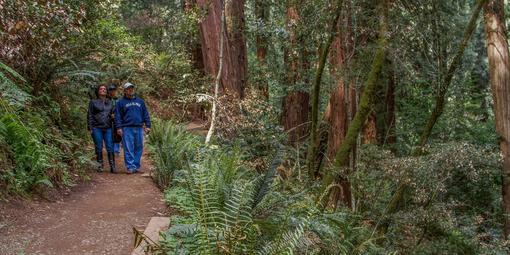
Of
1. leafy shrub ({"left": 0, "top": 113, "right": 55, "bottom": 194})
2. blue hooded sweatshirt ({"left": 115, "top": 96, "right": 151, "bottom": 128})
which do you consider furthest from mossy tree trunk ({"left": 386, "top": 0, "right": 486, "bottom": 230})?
leafy shrub ({"left": 0, "top": 113, "right": 55, "bottom": 194})

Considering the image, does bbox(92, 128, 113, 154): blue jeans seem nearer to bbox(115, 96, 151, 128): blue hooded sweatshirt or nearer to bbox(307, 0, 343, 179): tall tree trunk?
bbox(115, 96, 151, 128): blue hooded sweatshirt

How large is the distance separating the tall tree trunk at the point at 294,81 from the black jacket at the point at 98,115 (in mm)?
4034

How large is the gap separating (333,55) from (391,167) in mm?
3609

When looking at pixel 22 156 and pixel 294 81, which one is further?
pixel 294 81

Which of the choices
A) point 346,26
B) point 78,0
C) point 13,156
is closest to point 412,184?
point 346,26

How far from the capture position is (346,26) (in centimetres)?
976

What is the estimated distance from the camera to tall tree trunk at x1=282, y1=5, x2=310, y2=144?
11.9m

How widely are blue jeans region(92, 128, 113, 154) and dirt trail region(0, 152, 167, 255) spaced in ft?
3.51

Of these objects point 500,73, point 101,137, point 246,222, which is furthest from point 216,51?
point 246,222

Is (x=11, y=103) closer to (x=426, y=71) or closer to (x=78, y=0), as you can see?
(x=78, y=0)

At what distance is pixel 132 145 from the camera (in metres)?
9.73

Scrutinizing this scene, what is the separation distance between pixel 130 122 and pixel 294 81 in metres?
5.18

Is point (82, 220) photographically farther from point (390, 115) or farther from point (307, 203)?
point (390, 115)

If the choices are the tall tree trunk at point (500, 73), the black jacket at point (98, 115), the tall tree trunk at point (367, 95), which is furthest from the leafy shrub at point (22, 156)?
the tall tree trunk at point (500, 73)
